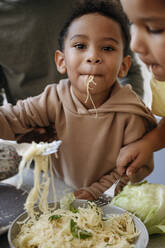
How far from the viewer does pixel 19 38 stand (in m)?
1.58

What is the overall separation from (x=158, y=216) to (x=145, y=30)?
54cm

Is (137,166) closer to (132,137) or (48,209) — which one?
(132,137)

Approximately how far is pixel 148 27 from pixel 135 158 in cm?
62

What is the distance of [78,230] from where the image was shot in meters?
0.83

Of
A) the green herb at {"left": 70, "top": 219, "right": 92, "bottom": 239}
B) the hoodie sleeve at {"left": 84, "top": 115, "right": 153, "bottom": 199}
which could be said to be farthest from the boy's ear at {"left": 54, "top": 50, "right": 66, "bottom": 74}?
the green herb at {"left": 70, "top": 219, "right": 92, "bottom": 239}

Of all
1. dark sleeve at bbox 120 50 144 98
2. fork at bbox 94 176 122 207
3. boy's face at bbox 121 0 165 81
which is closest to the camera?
boy's face at bbox 121 0 165 81

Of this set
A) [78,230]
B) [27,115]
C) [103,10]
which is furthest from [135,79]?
[78,230]

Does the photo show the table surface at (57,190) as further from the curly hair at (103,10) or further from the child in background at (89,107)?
the curly hair at (103,10)

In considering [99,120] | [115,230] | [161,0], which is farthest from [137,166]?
[161,0]

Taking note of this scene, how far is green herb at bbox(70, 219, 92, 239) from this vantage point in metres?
0.82

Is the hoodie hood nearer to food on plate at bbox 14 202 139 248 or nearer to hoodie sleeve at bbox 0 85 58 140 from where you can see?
hoodie sleeve at bbox 0 85 58 140

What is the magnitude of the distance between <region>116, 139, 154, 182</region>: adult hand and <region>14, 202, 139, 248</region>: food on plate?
0.96 ft

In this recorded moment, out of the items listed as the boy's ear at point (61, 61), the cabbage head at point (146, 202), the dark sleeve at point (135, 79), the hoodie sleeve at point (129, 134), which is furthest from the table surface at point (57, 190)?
the dark sleeve at point (135, 79)

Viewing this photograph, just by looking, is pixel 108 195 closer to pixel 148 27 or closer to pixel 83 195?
pixel 83 195
